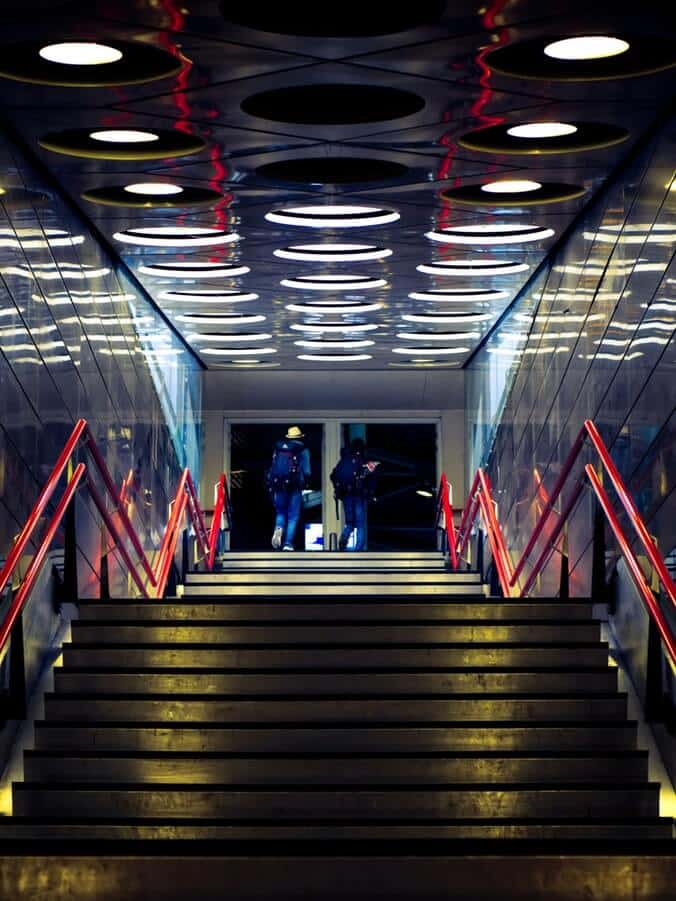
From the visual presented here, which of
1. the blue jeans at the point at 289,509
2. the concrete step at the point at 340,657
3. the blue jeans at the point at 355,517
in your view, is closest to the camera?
the concrete step at the point at 340,657

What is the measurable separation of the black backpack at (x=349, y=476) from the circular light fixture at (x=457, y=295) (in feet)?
14.3

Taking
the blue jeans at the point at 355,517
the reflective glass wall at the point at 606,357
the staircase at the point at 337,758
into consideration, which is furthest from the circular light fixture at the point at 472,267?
the blue jeans at the point at 355,517

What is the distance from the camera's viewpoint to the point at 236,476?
27.3 m

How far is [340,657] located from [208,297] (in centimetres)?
847

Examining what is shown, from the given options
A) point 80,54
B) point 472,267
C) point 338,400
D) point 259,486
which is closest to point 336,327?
point 472,267

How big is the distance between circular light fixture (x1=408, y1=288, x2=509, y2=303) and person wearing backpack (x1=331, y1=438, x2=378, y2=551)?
4287 mm

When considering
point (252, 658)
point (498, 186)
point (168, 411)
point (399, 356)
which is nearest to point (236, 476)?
point (399, 356)

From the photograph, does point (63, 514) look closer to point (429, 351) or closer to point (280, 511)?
point (280, 511)

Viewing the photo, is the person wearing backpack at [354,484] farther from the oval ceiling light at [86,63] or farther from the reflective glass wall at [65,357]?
the oval ceiling light at [86,63]

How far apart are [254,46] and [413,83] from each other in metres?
1.01

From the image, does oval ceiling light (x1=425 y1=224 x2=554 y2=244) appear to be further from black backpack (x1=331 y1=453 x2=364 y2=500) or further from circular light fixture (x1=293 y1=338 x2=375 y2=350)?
black backpack (x1=331 y1=453 x2=364 y2=500)

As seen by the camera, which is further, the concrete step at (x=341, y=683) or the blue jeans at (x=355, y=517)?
the blue jeans at (x=355, y=517)

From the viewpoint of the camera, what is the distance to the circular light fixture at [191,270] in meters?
14.3

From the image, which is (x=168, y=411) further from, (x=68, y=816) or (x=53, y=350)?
(x=68, y=816)
